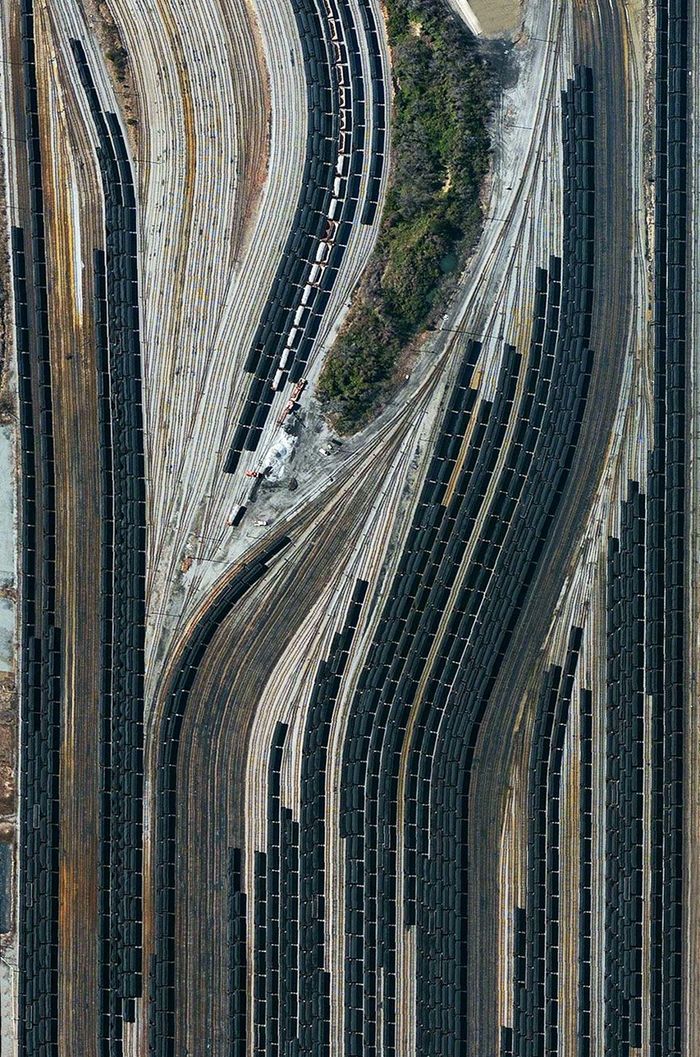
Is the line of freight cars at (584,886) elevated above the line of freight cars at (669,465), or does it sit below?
below

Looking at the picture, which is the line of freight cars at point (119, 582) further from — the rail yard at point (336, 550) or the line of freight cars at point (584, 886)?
the line of freight cars at point (584, 886)

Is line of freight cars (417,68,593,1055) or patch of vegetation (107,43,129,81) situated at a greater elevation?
patch of vegetation (107,43,129,81)

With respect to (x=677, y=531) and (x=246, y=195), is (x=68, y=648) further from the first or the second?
(x=677, y=531)

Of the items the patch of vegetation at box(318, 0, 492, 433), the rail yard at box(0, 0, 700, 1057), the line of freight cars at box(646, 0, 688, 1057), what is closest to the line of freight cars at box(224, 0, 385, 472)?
the rail yard at box(0, 0, 700, 1057)

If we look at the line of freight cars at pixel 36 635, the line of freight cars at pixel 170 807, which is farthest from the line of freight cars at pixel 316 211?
the line of freight cars at pixel 36 635

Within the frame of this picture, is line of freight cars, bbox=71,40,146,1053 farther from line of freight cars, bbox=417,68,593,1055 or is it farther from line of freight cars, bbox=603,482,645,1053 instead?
line of freight cars, bbox=603,482,645,1053

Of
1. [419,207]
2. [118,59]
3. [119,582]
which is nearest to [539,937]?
[119,582]
